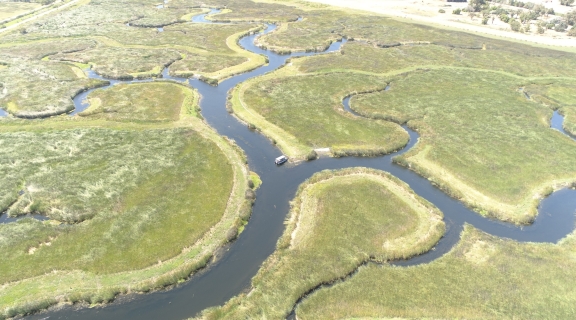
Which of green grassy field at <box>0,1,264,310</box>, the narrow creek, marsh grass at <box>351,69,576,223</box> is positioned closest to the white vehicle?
the narrow creek

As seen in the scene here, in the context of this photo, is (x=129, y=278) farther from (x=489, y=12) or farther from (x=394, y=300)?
(x=489, y=12)

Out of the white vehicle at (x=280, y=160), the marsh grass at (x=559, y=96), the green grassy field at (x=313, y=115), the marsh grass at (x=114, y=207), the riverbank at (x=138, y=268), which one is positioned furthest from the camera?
the marsh grass at (x=559, y=96)

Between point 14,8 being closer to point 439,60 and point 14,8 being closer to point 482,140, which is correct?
point 439,60

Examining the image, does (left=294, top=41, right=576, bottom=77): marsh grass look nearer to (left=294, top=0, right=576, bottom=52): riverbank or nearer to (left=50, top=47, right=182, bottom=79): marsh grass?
(left=294, top=0, right=576, bottom=52): riverbank

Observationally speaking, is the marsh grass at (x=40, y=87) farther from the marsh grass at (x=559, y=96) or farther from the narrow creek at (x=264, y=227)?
the marsh grass at (x=559, y=96)

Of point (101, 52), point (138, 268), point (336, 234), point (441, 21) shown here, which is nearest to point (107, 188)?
point (138, 268)

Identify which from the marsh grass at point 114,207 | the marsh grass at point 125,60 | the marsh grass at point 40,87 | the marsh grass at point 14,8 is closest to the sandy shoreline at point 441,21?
the marsh grass at point 125,60

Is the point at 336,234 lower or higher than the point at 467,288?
higher
